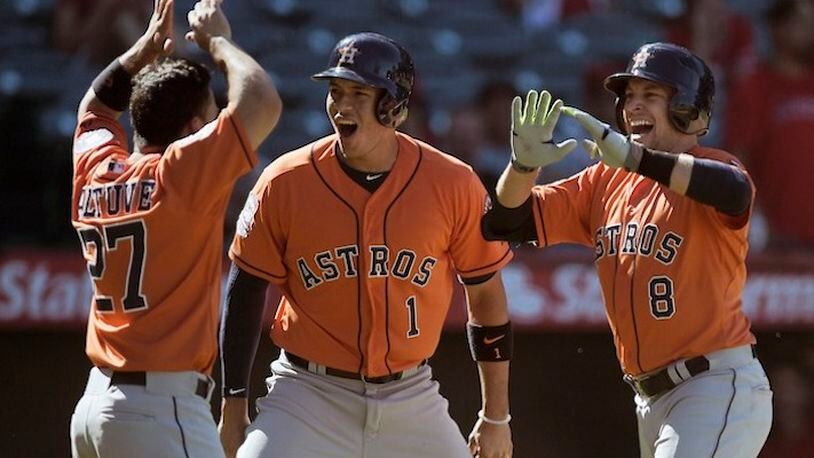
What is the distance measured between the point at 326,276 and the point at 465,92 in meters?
4.14

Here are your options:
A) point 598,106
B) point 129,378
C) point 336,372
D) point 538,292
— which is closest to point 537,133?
point 336,372

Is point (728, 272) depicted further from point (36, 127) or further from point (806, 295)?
point (36, 127)

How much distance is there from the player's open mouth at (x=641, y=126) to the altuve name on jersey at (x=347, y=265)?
0.75m

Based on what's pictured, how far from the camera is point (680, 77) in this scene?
400cm

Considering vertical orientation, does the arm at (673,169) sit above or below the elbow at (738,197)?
above

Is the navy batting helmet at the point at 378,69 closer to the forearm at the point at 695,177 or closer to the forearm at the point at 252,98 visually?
the forearm at the point at 252,98

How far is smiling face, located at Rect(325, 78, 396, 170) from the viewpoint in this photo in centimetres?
399

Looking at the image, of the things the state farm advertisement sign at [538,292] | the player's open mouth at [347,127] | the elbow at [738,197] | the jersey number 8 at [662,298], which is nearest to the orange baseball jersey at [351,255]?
the player's open mouth at [347,127]

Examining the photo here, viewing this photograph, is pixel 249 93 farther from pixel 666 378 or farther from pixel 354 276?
pixel 666 378

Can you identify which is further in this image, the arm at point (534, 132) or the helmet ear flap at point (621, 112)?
the helmet ear flap at point (621, 112)

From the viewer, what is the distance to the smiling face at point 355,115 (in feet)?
13.1

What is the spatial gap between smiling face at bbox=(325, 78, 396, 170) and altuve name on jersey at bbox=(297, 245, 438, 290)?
295 millimetres

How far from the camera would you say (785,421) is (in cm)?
795

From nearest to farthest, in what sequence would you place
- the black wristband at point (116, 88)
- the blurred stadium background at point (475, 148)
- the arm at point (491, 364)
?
the black wristband at point (116, 88) → the arm at point (491, 364) → the blurred stadium background at point (475, 148)
